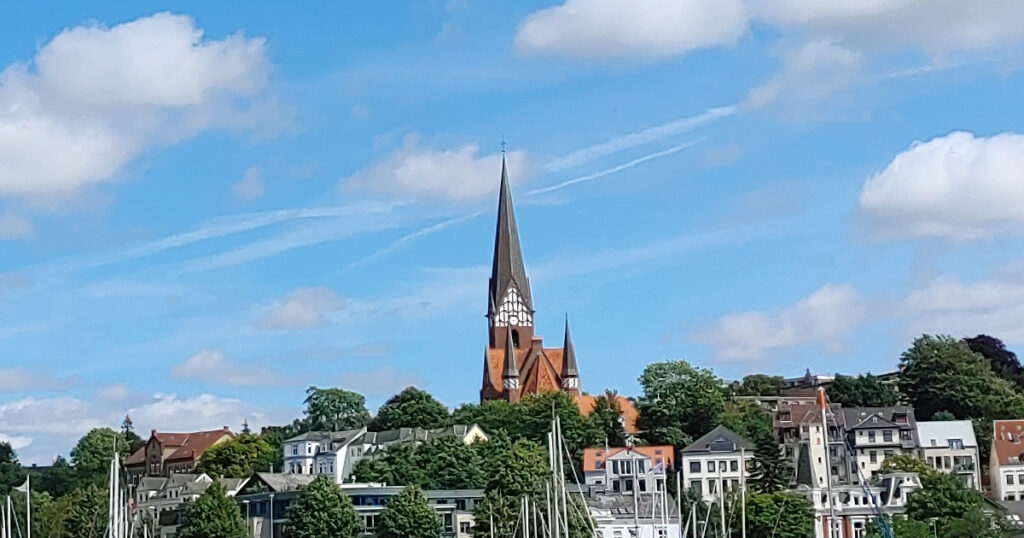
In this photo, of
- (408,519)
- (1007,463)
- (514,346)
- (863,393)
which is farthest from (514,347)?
(408,519)

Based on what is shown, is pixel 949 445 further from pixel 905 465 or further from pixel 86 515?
pixel 86 515

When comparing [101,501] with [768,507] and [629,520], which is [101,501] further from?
[768,507]

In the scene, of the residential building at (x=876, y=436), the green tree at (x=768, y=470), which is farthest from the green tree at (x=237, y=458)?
the residential building at (x=876, y=436)

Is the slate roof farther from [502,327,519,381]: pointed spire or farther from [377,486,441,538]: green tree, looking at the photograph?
[502,327,519,381]: pointed spire

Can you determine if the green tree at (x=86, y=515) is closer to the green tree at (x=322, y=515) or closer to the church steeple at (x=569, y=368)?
the green tree at (x=322, y=515)

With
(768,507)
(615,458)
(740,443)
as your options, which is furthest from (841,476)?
(768,507)

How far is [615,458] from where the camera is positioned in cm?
13012

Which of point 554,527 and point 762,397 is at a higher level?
point 762,397

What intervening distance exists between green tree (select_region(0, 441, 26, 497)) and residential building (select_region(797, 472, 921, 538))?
71399 millimetres

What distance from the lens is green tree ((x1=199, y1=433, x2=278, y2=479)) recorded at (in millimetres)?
153850

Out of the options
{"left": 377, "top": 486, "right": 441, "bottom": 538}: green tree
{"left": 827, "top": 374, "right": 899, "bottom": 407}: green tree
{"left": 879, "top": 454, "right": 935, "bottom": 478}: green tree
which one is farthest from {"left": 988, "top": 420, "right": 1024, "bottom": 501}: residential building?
{"left": 377, "top": 486, "right": 441, "bottom": 538}: green tree

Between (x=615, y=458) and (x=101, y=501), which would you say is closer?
(x=101, y=501)

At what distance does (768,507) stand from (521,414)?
A: 152ft

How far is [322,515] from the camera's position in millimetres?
106688
